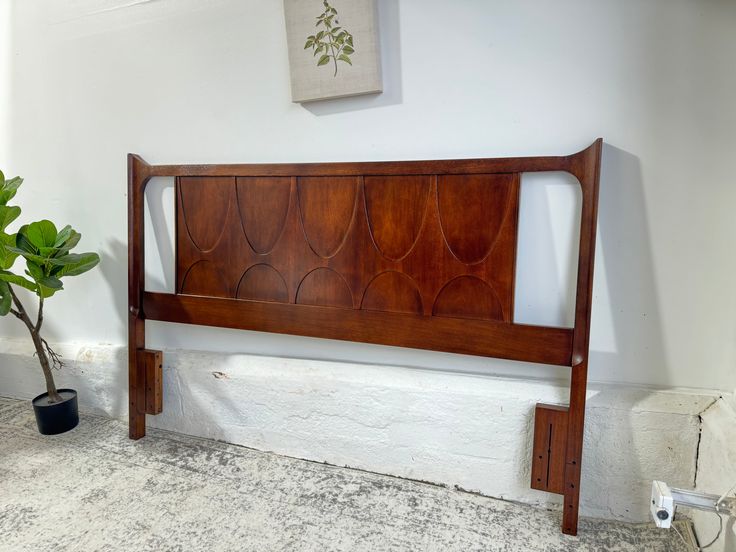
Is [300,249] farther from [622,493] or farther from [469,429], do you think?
[622,493]

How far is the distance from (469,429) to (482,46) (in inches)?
48.8

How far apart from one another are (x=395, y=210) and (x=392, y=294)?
0.91 ft

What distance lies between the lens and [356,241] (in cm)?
158

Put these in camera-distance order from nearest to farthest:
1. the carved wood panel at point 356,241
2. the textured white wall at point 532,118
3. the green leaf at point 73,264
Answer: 1. the textured white wall at point 532,118
2. the carved wood panel at point 356,241
3. the green leaf at point 73,264

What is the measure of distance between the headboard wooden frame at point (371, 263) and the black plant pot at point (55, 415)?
31 centimetres

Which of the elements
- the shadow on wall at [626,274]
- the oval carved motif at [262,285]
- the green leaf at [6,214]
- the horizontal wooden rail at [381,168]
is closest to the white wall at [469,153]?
the shadow on wall at [626,274]

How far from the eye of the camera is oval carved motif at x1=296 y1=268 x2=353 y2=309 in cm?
161

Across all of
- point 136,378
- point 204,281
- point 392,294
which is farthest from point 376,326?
point 136,378

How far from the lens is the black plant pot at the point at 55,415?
1.94m

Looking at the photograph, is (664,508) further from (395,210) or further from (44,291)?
(44,291)

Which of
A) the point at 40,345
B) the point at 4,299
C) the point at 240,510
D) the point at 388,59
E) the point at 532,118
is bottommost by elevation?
the point at 240,510

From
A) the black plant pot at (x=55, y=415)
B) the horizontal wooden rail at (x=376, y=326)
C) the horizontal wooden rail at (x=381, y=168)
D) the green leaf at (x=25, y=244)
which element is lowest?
the black plant pot at (x=55, y=415)

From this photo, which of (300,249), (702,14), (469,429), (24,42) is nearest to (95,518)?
(300,249)

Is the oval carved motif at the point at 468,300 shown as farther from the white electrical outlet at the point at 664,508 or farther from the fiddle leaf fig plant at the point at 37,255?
the fiddle leaf fig plant at the point at 37,255
